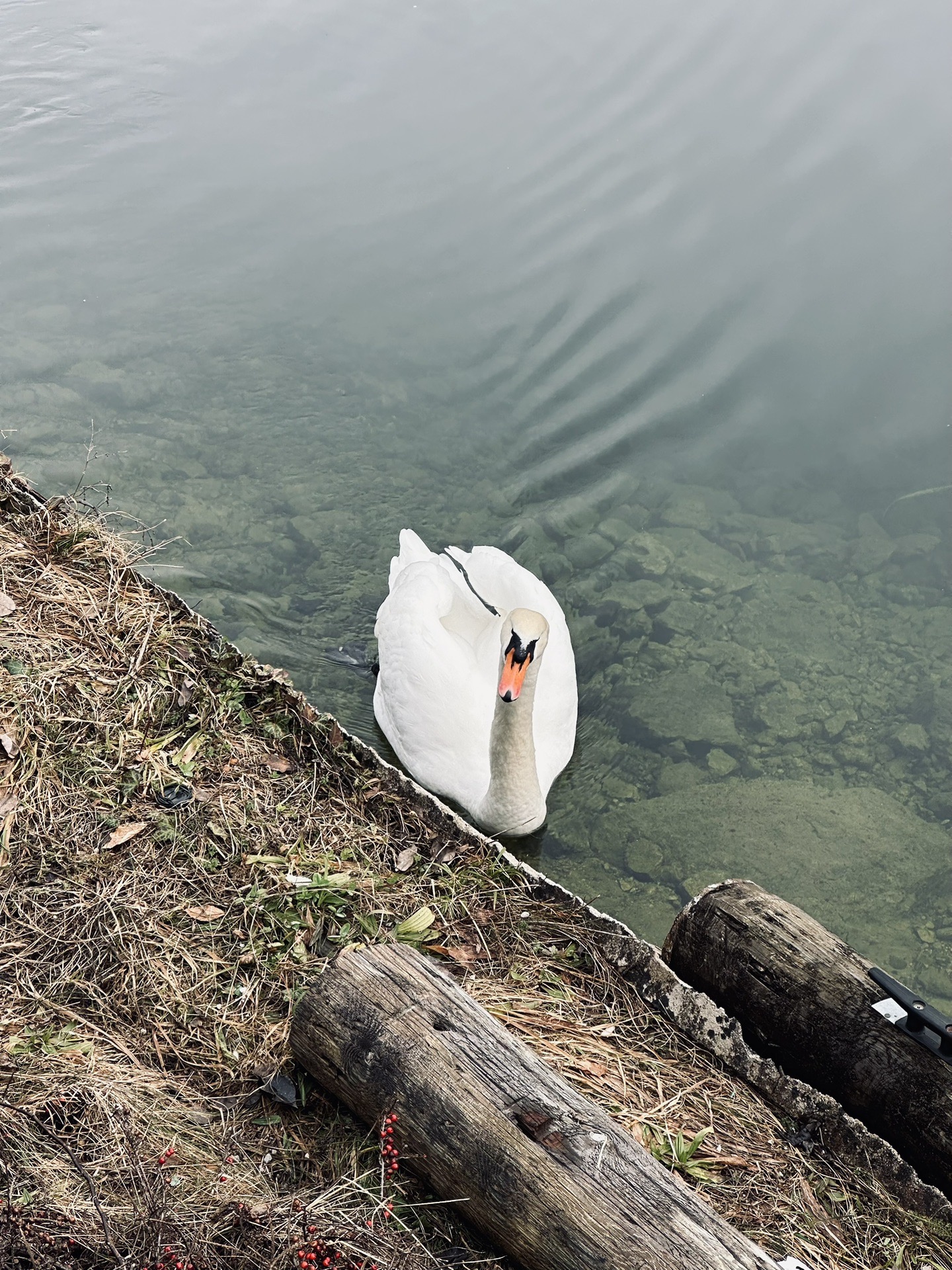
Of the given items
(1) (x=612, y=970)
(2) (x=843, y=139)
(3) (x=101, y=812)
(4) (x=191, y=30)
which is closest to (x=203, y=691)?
(3) (x=101, y=812)

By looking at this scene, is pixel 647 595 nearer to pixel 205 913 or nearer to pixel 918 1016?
pixel 205 913

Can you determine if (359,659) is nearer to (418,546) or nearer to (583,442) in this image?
(418,546)

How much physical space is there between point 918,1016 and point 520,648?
8.20 feet

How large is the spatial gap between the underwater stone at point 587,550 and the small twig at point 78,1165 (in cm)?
545

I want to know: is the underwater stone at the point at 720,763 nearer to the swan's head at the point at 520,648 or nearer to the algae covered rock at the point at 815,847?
the algae covered rock at the point at 815,847

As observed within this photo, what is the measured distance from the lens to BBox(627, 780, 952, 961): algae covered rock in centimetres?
570

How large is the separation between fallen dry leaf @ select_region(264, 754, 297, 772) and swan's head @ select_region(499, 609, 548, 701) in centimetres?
111

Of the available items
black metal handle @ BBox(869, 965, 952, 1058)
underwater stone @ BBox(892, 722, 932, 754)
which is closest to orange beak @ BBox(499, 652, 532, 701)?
black metal handle @ BBox(869, 965, 952, 1058)

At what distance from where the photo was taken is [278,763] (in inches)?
179

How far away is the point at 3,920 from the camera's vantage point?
3.63 m

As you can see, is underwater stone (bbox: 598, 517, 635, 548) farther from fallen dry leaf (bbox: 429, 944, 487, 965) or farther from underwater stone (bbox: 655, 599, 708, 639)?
fallen dry leaf (bbox: 429, 944, 487, 965)

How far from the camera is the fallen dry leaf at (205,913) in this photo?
379cm

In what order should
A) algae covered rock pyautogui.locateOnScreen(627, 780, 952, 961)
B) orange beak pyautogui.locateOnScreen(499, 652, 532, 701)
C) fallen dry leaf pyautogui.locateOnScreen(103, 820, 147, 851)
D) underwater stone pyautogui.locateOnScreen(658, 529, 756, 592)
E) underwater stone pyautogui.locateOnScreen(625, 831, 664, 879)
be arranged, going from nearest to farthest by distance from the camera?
fallen dry leaf pyautogui.locateOnScreen(103, 820, 147, 851) → orange beak pyautogui.locateOnScreen(499, 652, 532, 701) → algae covered rock pyautogui.locateOnScreen(627, 780, 952, 961) → underwater stone pyautogui.locateOnScreen(625, 831, 664, 879) → underwater stone pyautogui.locateOnScreen(658, 529, 756, 592)

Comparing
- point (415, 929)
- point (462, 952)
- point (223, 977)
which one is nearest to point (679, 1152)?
point (462, 952)
